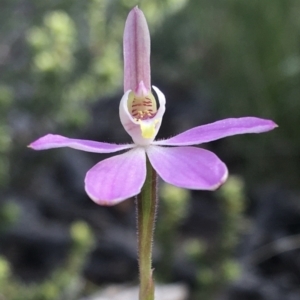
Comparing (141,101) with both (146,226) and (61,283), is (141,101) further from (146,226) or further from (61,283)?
(61,283)

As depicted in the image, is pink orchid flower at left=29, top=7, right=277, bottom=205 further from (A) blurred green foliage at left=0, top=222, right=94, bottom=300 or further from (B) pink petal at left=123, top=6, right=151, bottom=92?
(A) blurred green foliage at left=0, top=222, right=94, bottom=300

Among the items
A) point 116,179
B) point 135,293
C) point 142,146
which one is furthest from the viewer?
point 135,293

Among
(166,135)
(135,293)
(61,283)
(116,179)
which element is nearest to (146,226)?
(116,179)

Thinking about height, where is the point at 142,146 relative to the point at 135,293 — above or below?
below

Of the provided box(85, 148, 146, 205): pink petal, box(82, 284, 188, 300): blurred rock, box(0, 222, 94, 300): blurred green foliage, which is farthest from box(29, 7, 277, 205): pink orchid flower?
box(82, 284, 188, 300): blurred rock

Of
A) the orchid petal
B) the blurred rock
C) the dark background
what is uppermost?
the dark background

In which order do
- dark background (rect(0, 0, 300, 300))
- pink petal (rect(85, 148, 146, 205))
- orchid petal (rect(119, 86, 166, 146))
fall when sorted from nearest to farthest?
1. pink petal (rect(85, 148, 146, 205))
2. orchid petal (rect(119, 86, 166, 146))
3. dark background (rect(0, 0, 300, 300))
